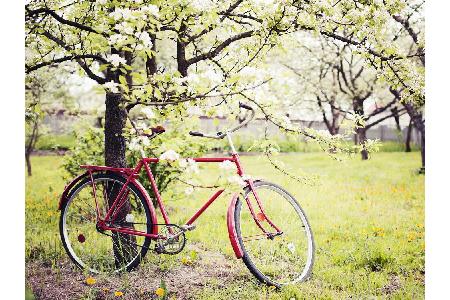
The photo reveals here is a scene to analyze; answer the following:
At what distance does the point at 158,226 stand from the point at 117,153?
0.59m

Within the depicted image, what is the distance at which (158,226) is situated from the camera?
2.96 m

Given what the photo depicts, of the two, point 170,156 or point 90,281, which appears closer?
point 170,156

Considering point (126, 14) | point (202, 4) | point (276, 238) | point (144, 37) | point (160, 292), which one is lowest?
point (160, 292)

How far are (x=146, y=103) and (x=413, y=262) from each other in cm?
210

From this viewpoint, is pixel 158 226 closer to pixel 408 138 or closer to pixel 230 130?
pixel 230 130

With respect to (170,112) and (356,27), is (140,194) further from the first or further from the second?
(356,27)

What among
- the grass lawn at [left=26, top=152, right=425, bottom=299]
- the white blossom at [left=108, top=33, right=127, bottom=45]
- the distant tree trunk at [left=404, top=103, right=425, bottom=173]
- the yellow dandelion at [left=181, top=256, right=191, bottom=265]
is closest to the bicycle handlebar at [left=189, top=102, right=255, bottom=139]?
the grass lawn at [left=26, top=152, right=425, bottom=299]

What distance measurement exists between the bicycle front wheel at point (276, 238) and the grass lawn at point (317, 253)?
0.12 metres

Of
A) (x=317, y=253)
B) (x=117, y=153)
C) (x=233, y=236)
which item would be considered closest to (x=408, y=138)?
(x=317, y=253)

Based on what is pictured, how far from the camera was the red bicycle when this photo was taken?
2746 mm

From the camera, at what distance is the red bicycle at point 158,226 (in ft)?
9.01

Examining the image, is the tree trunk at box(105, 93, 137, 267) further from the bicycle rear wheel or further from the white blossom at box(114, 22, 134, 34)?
the white blossom at box(114, 22, 134, 34)
